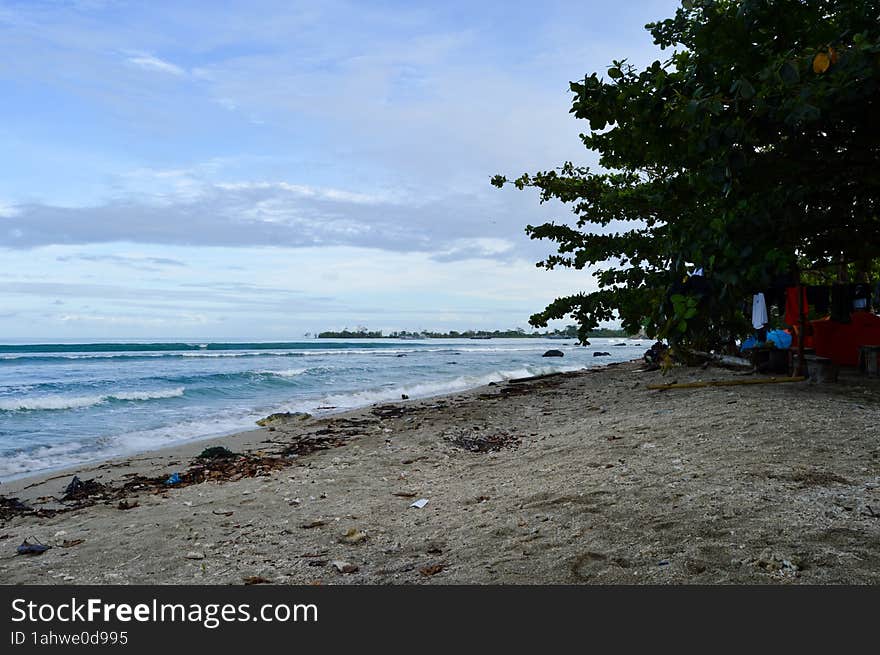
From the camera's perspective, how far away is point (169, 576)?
4242 mm

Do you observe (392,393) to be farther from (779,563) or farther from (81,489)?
(779,563)

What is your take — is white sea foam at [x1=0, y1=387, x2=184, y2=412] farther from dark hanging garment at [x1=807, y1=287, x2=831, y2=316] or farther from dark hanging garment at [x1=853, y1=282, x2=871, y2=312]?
dark hanging garment at [x1=853, y1=282, x2=871, y2=312]

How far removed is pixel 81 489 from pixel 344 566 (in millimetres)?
5127

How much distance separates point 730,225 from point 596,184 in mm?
13592

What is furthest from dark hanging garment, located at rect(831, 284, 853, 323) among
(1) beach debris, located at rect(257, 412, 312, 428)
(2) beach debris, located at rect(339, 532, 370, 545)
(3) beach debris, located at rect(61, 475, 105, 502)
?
(3) beach debris, located at rect(61, 475, 105, 502)

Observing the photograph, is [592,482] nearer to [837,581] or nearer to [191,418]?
[837,581]

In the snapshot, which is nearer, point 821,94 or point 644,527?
point 821,94

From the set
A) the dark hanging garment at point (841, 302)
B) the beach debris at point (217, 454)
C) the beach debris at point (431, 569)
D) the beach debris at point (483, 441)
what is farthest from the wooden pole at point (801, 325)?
the beach debris at point (217, 454)

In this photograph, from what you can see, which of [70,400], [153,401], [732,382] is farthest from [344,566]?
[70,400]

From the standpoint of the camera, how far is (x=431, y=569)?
151 inches

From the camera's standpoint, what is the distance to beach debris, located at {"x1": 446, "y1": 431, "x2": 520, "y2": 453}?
8.41 meters

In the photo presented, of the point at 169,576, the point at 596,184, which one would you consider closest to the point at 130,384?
the point at 596,184

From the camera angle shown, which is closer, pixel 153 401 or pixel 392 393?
pixel 153 401

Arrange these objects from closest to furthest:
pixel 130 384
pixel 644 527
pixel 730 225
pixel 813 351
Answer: pixel 730 225, pixel 644 527, pixel 813 351, pixel 130 384
